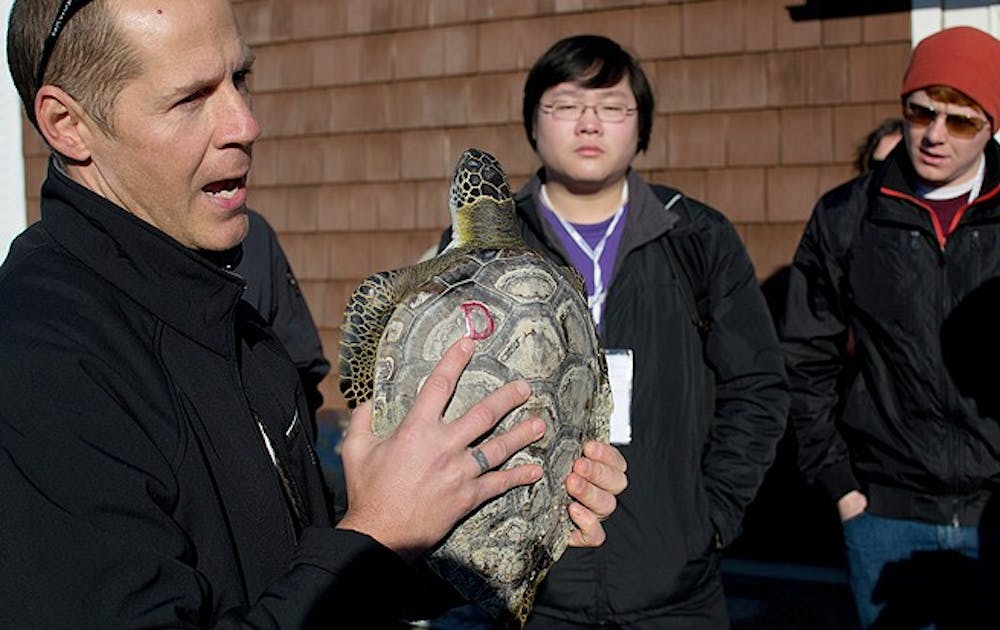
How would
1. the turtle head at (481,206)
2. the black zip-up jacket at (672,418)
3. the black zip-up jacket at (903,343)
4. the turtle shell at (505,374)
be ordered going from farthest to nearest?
the black zip-up jacket at (903,343) → the black zip-up jacket at (672,418) → the turtle head at (481,206) → the turtle shell at (505,374)

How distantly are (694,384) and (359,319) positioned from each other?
143 centimetres

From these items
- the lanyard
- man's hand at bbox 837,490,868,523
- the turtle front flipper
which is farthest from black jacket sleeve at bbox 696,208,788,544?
the turtle front flipper

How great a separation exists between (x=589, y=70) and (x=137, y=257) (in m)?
2.12

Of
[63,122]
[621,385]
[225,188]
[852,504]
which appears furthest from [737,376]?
[63,122]

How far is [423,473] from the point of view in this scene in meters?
1.58

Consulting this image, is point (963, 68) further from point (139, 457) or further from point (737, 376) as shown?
point (139, 457)

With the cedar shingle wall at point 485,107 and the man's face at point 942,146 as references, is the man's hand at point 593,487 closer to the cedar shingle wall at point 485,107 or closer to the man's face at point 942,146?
the man's face at point 942,146

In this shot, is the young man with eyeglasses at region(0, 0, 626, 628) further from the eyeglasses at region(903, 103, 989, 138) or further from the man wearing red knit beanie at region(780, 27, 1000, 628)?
the eyeglasses at region(903, 103, 989, 138)

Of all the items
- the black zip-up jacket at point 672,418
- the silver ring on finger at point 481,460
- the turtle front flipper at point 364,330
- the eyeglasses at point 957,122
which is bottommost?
the black zip-up jacket at point 672,418

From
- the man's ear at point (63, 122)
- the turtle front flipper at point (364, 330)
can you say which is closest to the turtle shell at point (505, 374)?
the turtle front flipper at point (364, 330)

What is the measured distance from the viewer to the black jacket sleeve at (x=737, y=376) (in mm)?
3414

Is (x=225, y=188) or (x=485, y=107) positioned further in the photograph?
(x=485, y=107)

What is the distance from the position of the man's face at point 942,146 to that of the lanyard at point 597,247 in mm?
946

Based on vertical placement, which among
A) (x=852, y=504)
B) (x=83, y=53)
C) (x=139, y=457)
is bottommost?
(x=852, y=504)
